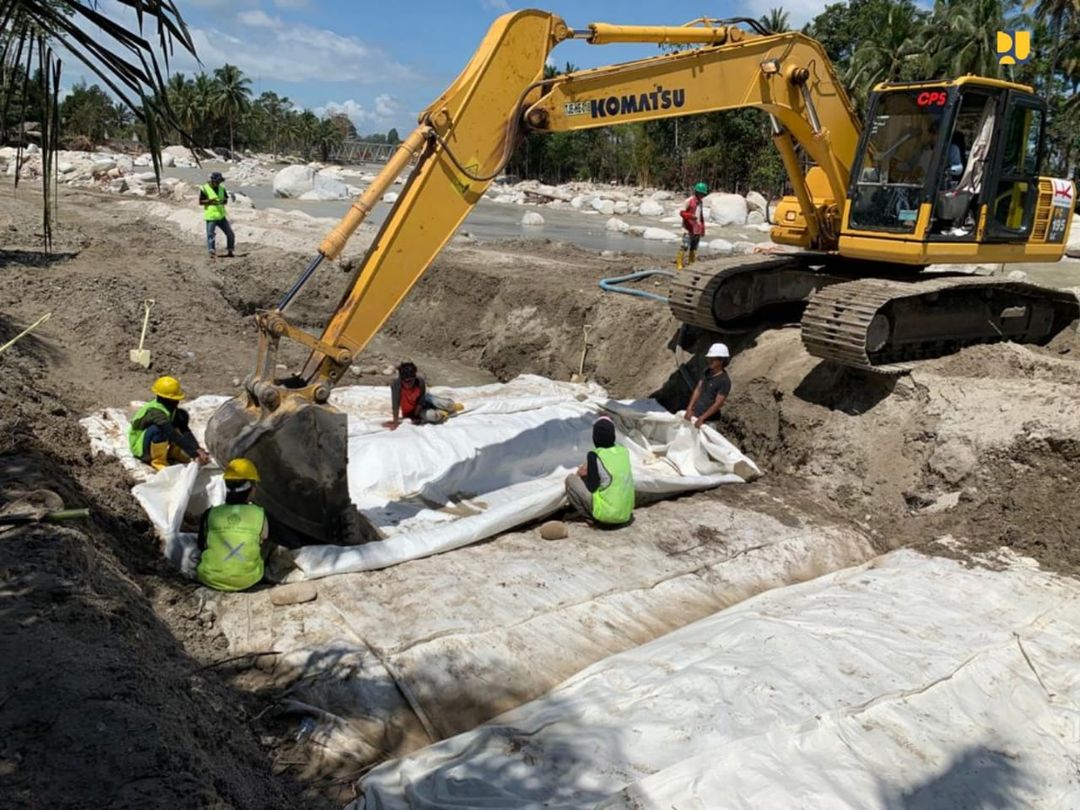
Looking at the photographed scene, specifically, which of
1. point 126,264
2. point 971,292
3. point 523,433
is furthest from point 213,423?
point 126,264

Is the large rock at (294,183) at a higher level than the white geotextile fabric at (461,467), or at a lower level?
higher

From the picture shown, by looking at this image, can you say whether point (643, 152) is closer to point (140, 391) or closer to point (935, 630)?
point (140, 391)

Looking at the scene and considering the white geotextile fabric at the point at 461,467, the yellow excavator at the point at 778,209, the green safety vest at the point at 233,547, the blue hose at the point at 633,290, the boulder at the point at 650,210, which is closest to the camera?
the green safety vest at the point at 233,547

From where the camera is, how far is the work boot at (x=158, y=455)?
7004 millimetres

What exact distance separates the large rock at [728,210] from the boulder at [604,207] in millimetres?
4547

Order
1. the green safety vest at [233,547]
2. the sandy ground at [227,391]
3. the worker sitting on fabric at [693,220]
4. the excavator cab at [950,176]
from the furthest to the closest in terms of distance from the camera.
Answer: the worker sitting on fabric at [693,220] → the excavator cab at [950,176] → the green safety vest at [233,547] → the sandy ground at [227,391]

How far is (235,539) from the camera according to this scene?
5367 millimetres

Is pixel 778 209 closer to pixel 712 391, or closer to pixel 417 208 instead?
pixel 712 391

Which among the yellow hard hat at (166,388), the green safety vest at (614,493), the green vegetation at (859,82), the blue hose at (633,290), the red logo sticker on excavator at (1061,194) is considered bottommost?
the green safety vest at (614,493)

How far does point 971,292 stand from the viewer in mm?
8914

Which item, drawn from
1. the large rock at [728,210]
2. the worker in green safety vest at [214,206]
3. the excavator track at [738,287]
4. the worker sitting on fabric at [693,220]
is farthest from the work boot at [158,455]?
the large rock at [728,210]

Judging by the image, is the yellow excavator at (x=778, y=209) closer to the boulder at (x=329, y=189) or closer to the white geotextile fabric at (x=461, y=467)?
the white geotextile fabric at (x=461, y=467)

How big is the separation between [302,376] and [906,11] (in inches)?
1604

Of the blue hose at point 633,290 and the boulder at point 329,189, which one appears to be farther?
the boulder at point 329,189
